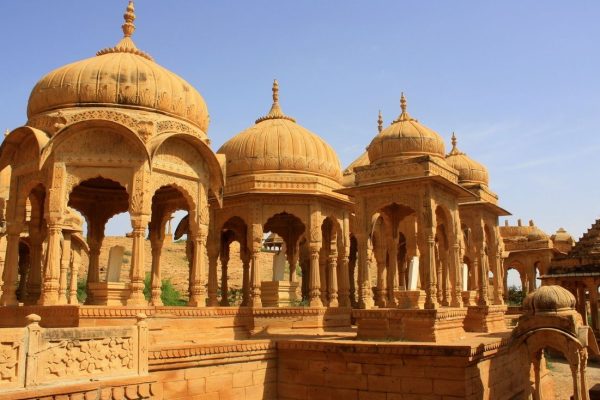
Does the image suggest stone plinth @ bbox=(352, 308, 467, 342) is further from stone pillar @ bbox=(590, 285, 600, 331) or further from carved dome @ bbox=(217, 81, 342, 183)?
stone pillar @ bbox=(590, 285, 600, 331)

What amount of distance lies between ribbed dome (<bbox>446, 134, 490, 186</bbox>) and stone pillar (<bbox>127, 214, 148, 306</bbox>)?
12.2 metres

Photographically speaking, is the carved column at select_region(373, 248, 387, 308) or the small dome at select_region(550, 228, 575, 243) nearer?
the carved column at select_region(373, 248, 387, 308)

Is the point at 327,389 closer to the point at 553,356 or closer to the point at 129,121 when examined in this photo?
the point at 129,121

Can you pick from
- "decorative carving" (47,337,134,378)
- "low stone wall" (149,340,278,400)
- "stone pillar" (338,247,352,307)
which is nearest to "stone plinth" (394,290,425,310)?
"low stone wall" (149,340,278,400)

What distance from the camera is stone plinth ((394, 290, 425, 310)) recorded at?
12.6m

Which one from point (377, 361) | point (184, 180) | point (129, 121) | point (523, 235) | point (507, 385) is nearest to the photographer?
point (377, 361)

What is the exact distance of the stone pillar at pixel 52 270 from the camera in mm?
11602

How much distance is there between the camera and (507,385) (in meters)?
12.0

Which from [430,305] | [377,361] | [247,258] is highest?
[247,258]

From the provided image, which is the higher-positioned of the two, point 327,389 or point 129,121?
point 129,121

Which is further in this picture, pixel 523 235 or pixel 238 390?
pixel 523 235

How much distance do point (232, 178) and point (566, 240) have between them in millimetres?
28417

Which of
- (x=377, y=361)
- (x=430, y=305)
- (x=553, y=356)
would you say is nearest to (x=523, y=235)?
(x=553, y=356)

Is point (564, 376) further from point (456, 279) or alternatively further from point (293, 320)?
point (293, 320)
